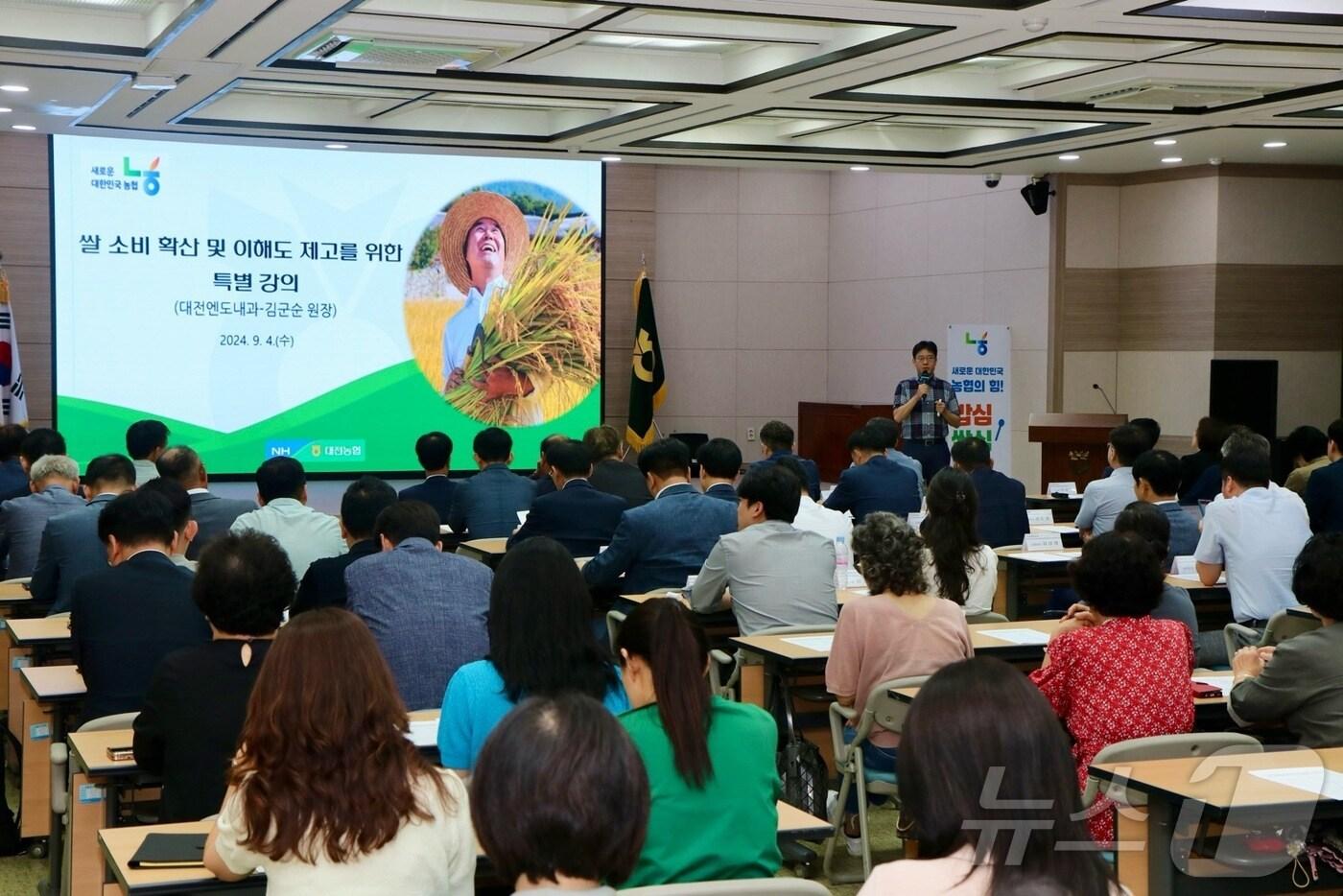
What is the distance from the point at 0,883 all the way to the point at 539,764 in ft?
12.1

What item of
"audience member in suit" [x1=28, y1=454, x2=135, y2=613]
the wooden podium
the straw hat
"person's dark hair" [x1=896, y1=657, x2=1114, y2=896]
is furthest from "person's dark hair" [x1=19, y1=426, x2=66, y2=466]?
the wooden podium

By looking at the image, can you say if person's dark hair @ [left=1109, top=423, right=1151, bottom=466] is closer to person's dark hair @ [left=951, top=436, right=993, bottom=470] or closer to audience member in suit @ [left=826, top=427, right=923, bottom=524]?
person's dark hair @ [left=951, top=436, right=993, bottom=470]

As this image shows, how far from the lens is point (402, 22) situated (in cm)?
664

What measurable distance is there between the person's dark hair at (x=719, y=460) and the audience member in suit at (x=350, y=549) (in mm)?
1804

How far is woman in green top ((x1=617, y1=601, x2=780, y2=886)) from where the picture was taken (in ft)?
8.49

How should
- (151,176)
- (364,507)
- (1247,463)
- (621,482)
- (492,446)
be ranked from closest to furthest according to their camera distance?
(364,507)
(1247,463)
(621,482)
(492,446)
(151,176)

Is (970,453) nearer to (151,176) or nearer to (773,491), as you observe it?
(773,491)

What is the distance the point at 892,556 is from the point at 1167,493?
9.47ft

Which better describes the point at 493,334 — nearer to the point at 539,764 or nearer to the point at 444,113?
the point at 444,113

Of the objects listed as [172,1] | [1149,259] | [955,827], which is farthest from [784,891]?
[1149,259]

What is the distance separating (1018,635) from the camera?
16.8 ft

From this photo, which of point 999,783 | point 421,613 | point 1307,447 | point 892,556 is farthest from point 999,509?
point 999,783

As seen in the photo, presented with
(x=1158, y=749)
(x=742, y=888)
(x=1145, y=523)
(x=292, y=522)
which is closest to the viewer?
(x=742, y=888)

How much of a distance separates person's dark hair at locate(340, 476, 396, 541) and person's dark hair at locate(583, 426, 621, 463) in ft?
9.81
